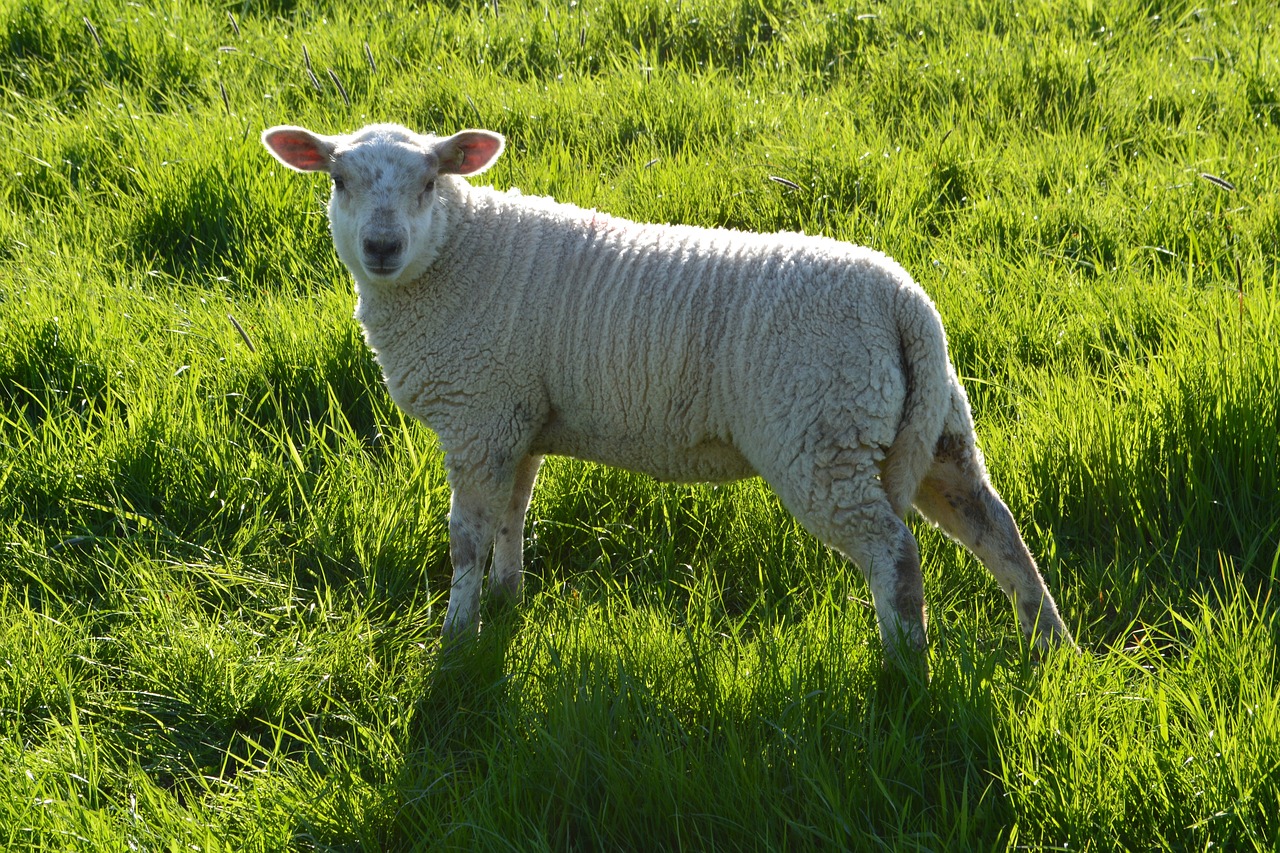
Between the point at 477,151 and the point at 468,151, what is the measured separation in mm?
29

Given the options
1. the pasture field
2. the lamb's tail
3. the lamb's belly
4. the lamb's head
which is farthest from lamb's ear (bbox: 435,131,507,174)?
the lamb's tail

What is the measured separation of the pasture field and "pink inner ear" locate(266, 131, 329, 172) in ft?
2.56

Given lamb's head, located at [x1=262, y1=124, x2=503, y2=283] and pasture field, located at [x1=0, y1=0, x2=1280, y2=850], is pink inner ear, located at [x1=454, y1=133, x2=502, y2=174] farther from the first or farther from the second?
pasture field, located at [x1=0, y1=0, x2=1280, y2=850]

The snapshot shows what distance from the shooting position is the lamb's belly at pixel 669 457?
3.28 m

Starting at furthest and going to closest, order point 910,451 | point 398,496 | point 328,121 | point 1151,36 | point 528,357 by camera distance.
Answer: point 1151,36, point 328,121, point 398,496, point 528,357, point 910,451

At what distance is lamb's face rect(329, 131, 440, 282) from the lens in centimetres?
333

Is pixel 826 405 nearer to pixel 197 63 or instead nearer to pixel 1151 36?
pixel 1151 36

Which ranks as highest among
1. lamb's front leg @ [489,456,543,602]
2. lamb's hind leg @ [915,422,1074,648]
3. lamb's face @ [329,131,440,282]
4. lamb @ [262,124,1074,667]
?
lamb's face @ [329,131,440,282]

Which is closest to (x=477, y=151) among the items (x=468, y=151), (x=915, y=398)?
(x=468, y=151)

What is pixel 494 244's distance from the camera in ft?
11.6

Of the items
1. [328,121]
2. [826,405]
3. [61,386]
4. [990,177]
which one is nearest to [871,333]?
[826,405]

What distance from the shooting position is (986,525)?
127 inches

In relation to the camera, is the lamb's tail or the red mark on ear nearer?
the lamb's tail

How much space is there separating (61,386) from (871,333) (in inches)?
121
